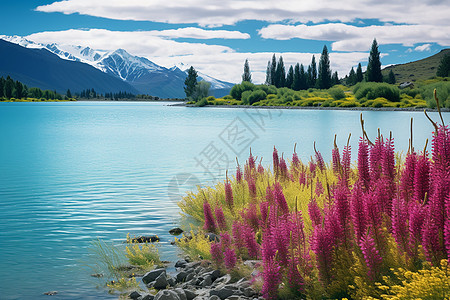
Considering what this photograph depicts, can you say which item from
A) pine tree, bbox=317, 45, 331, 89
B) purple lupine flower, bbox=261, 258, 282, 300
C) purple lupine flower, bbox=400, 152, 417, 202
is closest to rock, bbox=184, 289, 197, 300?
purple lupine flower, bbox=261, 258, 282, 300

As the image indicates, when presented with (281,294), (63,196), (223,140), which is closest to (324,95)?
(223,140)

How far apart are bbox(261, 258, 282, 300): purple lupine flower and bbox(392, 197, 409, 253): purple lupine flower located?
1.42m

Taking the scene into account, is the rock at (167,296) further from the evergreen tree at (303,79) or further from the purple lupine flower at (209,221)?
the evergreen tree at (303,79)

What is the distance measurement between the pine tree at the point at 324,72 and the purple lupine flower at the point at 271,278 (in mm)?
129196

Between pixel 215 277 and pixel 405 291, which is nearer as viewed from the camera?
pixel 405 291

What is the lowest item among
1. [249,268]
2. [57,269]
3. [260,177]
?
[57,269]

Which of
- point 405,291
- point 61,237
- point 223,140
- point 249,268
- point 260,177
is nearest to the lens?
point 405,291

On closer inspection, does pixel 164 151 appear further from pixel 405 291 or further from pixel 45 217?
pixel 405 291

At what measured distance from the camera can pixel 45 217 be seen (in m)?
12.1

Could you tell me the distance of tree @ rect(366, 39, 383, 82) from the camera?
112700mm

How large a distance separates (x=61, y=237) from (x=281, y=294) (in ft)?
21.8

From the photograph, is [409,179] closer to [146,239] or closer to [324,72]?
[146,239]

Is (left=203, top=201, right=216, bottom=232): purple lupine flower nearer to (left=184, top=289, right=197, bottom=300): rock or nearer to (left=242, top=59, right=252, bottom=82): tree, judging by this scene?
(left=184, top=289, right=197, bottom=300): rock

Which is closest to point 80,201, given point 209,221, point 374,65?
point 209,221
